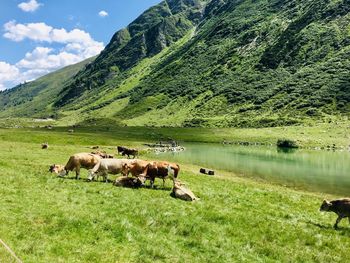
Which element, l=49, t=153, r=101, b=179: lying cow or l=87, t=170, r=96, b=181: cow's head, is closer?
l=87, t=170, r=96, b=181: cow's head

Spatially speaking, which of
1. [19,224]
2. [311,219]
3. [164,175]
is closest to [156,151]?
[164,175]

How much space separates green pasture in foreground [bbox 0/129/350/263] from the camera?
1620 centimetres

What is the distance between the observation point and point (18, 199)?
22.1 meters

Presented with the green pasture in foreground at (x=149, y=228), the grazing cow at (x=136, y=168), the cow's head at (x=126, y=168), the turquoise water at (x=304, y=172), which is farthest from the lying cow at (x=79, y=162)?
the turquoise water at (x=304, y=172)

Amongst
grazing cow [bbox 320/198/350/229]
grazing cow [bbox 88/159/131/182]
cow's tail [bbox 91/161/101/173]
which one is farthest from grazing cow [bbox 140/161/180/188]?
grazing cow [bbox 320/198/350/229]

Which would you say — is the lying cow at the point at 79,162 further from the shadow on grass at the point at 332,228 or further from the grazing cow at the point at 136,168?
the shadow on grass at the point at 332,228

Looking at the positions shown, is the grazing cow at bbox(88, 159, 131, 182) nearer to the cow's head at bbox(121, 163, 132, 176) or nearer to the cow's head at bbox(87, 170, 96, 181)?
the cow's head at bbox(87, 170, 96, 181)

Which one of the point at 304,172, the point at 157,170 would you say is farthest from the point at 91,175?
the point at 304,172

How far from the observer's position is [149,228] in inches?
768

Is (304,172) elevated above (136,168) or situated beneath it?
situated beneath

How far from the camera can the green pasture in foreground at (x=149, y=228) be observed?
1620 cm

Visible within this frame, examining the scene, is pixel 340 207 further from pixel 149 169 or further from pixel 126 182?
pixel 126 182

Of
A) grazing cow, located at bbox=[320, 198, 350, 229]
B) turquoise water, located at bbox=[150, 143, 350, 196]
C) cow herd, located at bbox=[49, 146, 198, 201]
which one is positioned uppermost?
cow herd, located at bbox=[49, 146, 198, 201]

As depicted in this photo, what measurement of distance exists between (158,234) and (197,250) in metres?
2.26
